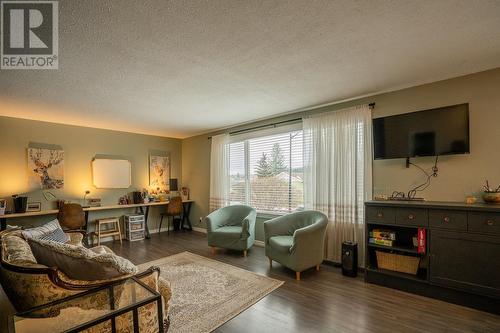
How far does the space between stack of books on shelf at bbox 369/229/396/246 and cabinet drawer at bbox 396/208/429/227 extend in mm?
222

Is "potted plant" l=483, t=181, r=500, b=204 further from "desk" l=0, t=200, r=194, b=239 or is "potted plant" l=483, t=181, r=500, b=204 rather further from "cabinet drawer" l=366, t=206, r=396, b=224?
"desk" l=0, t=200, r=194, b=239

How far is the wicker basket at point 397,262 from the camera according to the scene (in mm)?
2738

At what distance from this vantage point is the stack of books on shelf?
9.45ft

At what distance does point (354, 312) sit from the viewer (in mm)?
2322

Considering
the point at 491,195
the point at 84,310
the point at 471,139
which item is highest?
the point at 471,139

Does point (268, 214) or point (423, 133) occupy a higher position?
point (423, 133)

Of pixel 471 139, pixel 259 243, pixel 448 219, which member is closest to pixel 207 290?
pixel 259 243

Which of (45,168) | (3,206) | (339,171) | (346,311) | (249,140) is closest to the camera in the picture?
(346,311)

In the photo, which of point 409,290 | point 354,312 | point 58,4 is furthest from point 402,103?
point 58,4

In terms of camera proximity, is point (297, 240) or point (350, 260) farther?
point (350, 260)

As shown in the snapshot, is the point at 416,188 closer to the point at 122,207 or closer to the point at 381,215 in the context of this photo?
the point at 381,215

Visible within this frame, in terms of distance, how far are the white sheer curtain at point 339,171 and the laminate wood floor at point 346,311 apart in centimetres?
67

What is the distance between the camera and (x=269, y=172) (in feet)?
15.3

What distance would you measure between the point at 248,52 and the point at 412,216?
2.56 metres
